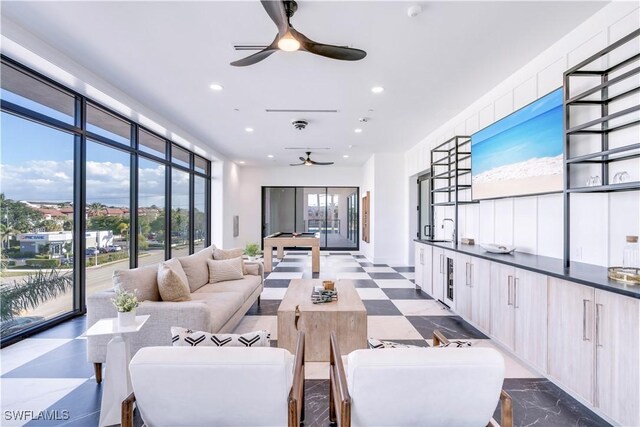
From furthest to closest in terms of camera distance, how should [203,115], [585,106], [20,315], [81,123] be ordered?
[203,115] → [81,123] → [20,315] → [585,106]

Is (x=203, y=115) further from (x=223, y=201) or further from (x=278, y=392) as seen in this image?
(x=278, y=392)

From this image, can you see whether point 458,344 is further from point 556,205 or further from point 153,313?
point 556,205

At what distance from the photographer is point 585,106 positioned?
2693 millimetres

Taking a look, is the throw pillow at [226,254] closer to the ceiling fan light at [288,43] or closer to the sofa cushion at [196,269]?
the sofa cushion at [196,269]

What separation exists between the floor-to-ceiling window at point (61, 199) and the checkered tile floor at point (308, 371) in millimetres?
465

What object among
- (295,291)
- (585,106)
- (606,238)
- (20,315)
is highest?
(585,106)

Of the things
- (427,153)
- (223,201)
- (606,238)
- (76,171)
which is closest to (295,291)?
(606,238)

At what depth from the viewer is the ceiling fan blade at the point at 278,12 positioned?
1.95m

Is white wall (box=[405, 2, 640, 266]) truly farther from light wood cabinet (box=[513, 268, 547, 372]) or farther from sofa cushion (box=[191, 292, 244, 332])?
sofa cushion (box=[191, 292, 244, 332])

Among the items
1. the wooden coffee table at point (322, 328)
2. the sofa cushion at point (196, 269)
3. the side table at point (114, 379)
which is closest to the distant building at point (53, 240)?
the sofa cushion at point (196, 269)

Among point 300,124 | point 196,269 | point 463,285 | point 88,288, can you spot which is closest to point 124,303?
point 196,269

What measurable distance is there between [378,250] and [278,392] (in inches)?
287

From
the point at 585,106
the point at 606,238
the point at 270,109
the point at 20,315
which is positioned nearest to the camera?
the point at 606,238

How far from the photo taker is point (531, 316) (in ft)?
8.47
